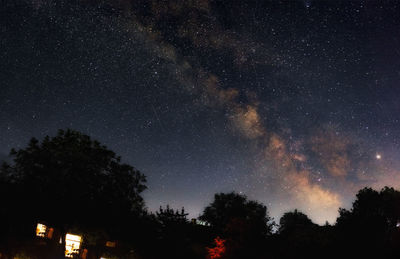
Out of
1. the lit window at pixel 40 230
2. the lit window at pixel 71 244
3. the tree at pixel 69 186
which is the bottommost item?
the lit window at pixel 71 244

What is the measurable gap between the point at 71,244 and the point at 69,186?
5.32 meters

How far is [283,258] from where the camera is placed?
23.1 metres

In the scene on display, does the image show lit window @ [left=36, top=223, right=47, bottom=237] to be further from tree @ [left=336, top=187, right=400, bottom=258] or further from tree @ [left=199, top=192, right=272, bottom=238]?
tree @ [left=199, top=192, right=272, bottom=238]

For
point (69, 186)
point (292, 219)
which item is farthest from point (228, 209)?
point (69, 186)

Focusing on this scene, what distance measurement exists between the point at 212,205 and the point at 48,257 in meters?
45.3

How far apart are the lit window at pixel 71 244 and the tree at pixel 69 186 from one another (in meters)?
1.23

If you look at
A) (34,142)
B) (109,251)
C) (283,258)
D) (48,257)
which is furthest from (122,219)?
(283,258)

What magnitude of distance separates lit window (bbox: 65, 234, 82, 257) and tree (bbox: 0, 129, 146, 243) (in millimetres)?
1231

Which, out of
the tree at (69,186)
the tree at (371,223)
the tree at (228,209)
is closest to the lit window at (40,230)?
the tree at (69,186)

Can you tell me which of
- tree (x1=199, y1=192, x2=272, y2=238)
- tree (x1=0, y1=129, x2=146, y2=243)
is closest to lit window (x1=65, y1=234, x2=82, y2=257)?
tree (x1=0, y1=129, x2=146, y2=243)

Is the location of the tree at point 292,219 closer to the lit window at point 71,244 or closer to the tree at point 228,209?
the tree at point 228,209

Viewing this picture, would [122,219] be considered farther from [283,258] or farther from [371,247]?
[371,247]

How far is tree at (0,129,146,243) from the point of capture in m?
24.3

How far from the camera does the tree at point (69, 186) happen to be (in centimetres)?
2428
